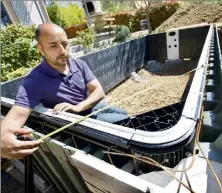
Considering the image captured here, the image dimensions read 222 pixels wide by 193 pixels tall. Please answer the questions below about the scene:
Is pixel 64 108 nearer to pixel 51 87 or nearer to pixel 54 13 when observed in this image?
pixel 51 87

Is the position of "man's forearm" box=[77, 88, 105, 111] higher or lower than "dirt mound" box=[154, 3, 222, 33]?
higher

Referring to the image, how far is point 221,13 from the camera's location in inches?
530

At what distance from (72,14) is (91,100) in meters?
29.2

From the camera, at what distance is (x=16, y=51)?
21.8ft

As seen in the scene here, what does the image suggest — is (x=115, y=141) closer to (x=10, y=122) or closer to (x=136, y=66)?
(x=10, y=122)

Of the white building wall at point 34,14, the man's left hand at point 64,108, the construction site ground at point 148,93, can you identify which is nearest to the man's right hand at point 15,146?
the man's left hand at point 64,108

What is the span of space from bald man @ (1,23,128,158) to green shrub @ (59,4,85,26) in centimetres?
2669

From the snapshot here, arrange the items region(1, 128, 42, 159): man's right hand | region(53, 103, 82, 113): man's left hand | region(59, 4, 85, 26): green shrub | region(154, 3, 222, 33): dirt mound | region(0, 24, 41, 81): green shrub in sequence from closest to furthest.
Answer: region(1, 128, 42, 159): man's right hand < region(53, 103, 82, 113): man's left hand < region(0, 24, 41, 81): green shrub < region(154, 3, 222, 33): dirt mound < region(59, 4, 85, 26): green shrub

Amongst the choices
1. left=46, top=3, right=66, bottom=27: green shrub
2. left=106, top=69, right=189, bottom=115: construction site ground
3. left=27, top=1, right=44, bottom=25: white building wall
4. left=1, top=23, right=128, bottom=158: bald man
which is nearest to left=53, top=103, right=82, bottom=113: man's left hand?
left=1, top=23, right=128, bottom=158: bald man

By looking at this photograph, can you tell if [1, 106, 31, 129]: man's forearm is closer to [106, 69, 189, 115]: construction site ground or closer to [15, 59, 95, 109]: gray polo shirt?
[15, 59, 95, 109]: gray polo shirt

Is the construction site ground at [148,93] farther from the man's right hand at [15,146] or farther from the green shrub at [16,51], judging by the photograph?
the man's right hand at [15,146]

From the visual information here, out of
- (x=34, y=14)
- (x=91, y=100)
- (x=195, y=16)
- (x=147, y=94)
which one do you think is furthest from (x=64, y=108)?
(x=34, y=14)

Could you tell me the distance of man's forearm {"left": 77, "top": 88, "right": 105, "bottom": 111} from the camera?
7.09 ft

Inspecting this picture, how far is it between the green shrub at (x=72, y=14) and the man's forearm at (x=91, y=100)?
2680 centimetres
